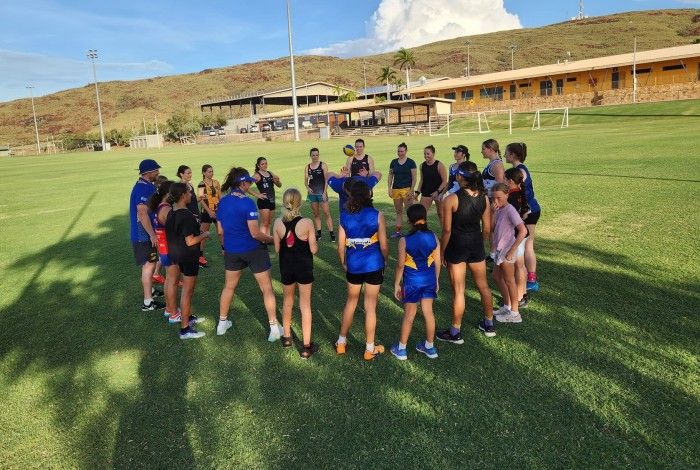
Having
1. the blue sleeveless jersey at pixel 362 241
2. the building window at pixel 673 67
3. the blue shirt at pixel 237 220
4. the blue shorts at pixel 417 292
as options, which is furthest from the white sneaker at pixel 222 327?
the building window at pixel 673 67

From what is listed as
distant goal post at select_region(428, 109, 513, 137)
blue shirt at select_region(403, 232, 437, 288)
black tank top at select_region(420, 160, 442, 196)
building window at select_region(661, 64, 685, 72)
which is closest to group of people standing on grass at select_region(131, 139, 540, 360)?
blue shirt at select_region(403, 232, 437, 288)

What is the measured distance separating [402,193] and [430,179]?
694 mm

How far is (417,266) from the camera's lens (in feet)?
14.6

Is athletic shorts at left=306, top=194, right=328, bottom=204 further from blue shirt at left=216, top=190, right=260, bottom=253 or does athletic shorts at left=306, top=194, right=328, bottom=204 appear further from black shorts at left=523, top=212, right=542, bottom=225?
blue shirt at left=216, top=190, right=260, bottom=253

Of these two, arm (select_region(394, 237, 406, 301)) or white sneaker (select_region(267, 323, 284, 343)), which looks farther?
white sneaker (select_region(267, 323, 284, 343))

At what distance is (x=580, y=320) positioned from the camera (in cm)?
538

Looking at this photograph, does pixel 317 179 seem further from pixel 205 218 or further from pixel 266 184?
pixel 205 218

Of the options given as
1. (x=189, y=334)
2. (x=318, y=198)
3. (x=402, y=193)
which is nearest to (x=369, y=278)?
Result: (x=189, y=334)

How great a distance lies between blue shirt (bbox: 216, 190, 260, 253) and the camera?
5.09 meters

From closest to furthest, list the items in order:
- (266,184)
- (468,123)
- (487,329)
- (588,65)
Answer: (487,329), (266,184), (468,123), (588,65)

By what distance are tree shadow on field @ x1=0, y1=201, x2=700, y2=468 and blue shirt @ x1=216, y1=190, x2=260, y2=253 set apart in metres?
1.12

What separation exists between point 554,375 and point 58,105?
604 feet

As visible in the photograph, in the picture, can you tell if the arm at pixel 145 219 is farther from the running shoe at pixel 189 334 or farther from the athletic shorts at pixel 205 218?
the athletic shorts at pixel 205 218

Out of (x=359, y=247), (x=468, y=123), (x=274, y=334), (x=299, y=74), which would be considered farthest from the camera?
(x=299, y=74)
